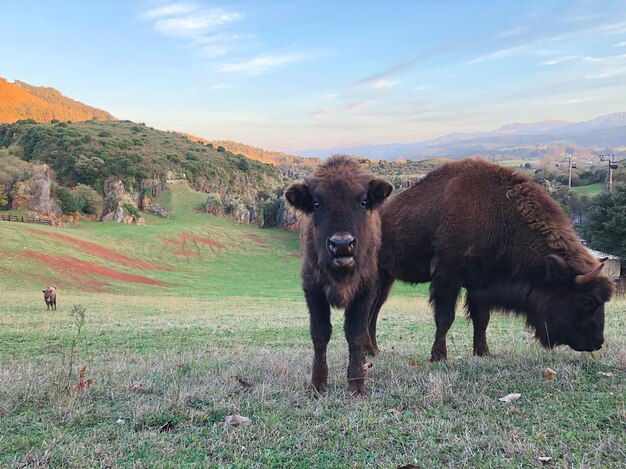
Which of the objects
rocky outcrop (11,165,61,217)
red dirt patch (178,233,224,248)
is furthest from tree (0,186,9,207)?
red dirt patch (178,233,224,248)

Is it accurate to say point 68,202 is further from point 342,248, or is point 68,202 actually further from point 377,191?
point 342,248

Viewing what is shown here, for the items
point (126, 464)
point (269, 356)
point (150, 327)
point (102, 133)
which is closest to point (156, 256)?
point (150, 327)

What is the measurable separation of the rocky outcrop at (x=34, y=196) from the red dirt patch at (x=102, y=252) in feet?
95.5

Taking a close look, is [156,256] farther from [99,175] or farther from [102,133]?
[102,133]

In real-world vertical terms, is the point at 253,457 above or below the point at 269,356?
above

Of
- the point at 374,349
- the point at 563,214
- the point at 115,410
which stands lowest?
the point at 374,349

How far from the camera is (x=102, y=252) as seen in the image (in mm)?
54875

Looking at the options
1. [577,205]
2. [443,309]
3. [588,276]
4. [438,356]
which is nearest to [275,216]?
[577,205]

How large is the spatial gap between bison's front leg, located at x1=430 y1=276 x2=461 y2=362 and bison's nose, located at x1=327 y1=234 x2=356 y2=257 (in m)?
2.64

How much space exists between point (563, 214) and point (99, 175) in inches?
4479

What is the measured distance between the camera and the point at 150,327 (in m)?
16.2

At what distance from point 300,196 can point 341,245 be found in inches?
49.5

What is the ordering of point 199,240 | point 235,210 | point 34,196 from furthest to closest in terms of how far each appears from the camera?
point 235,210
point 34,196
point 199,240

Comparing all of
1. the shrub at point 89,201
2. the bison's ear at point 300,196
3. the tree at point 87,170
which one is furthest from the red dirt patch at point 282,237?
the bison's ear at point 300,196
